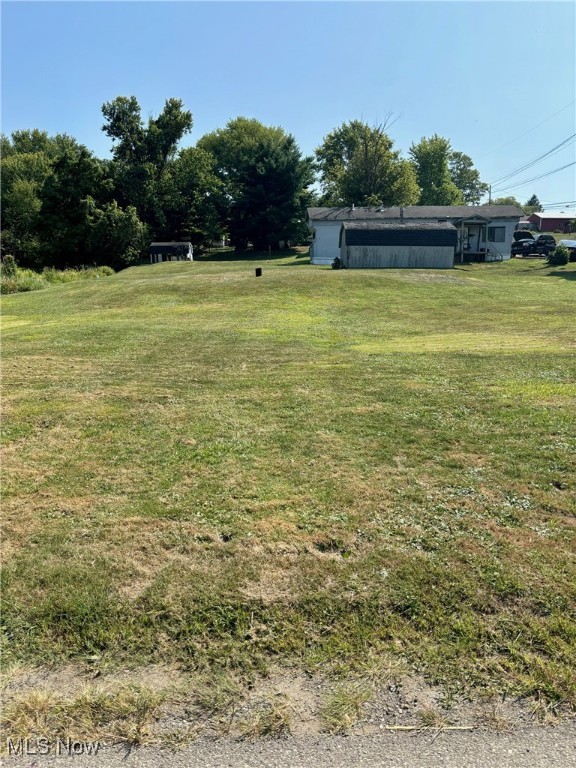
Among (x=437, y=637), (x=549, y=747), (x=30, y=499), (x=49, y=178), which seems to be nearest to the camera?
(x=549, y=747)

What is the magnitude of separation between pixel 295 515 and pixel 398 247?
94.2 feet

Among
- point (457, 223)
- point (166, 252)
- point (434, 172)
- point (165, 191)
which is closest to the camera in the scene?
point (457, 223)

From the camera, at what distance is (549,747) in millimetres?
2111

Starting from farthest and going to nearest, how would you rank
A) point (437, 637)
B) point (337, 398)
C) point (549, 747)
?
1. point (337, 398)
2. point (437, 637)
3. point (549, 747)

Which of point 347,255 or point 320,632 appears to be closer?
point 320,632

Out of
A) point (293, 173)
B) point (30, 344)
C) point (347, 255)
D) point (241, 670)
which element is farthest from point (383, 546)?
point (293, 173)

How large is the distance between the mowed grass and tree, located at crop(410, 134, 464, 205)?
68876 millimetres

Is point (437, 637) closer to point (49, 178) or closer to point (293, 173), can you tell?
point (49, 178)

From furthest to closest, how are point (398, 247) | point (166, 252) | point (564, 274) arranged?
point (166, 252) → point (398, 247) → point (564, 274)

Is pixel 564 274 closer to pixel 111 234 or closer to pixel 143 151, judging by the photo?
pixel 111 234

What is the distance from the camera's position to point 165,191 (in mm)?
49094

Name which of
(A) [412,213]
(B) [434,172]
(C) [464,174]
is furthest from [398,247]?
(C) [464,174]

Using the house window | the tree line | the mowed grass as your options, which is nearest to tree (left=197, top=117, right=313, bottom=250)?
the tree line

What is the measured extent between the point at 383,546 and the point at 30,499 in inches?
111
